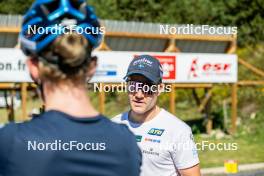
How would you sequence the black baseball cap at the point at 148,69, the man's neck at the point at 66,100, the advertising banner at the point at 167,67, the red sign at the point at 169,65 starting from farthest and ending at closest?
the red sign at the point at 169,65
the advertising banner at the point at 167,67
the black baseball cap at the point at 148,69
the man's neck at the point at 66,100

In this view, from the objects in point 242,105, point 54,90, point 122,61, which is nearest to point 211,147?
point 122,61

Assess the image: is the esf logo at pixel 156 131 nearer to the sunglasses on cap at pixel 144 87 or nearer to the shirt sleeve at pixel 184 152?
the shirt sleeve at pixel 184 152

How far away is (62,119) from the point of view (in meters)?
2.06

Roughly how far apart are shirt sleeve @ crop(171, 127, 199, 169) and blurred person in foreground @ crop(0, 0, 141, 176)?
2.41 metres

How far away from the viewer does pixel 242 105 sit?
23.5 m

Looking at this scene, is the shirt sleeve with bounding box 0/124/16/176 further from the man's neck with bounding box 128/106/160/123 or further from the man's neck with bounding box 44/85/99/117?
the man's neck with bounding box 128/106/160/123

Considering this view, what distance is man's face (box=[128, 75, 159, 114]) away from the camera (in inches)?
192

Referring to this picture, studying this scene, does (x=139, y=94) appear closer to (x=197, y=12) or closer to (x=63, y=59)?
(x=63, y=59)

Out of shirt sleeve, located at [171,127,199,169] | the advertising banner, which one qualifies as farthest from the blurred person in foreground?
the advertising banner

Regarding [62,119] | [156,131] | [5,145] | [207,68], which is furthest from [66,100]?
[207,68]

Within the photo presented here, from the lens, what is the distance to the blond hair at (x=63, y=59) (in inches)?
80.4

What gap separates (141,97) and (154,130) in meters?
0.31

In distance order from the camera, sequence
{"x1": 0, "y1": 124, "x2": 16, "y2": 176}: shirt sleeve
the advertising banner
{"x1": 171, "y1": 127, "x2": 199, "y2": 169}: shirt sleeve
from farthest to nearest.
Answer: the advertising banner
{"x1": 171, "y1": 127, "x2": 199, "y2": 169}: shirt sleeve
{"x1": 0, "y1": 124, "x2": 16, "y2": 176}: shirt sleeve

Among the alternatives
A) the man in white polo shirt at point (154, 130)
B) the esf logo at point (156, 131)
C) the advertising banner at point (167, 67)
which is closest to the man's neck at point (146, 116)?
the man in white polo shirt at point (154, 130)
